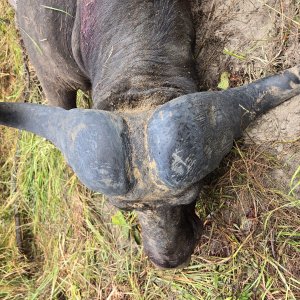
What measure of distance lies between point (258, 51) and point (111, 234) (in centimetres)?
163

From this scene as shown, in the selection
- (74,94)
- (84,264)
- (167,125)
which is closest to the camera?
(167,125)

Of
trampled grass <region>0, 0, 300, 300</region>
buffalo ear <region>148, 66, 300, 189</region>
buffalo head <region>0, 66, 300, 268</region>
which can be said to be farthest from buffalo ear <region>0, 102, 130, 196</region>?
trampled grass <region>0, 0, 300, 300</region>

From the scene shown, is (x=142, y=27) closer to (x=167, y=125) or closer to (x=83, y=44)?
(x=83, y=44)

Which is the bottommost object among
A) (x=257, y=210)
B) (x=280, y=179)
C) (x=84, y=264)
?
(x=84, y=264)

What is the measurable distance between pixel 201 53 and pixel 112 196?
0.97m

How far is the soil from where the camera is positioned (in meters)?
2.28

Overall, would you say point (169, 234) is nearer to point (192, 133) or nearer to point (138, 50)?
point (192, 133)

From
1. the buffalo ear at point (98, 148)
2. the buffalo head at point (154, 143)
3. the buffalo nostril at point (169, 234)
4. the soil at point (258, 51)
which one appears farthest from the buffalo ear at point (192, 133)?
the soil at point (258, 51)

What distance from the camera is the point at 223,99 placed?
1.85m

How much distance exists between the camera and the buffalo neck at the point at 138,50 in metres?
1.92

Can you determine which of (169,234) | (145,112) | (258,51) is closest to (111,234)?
(169,234)

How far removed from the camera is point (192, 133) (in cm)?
167

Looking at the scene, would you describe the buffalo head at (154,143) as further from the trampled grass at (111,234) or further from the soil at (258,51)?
the trampled grass at (111,234)

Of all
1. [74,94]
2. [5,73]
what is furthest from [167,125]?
[5,73]
